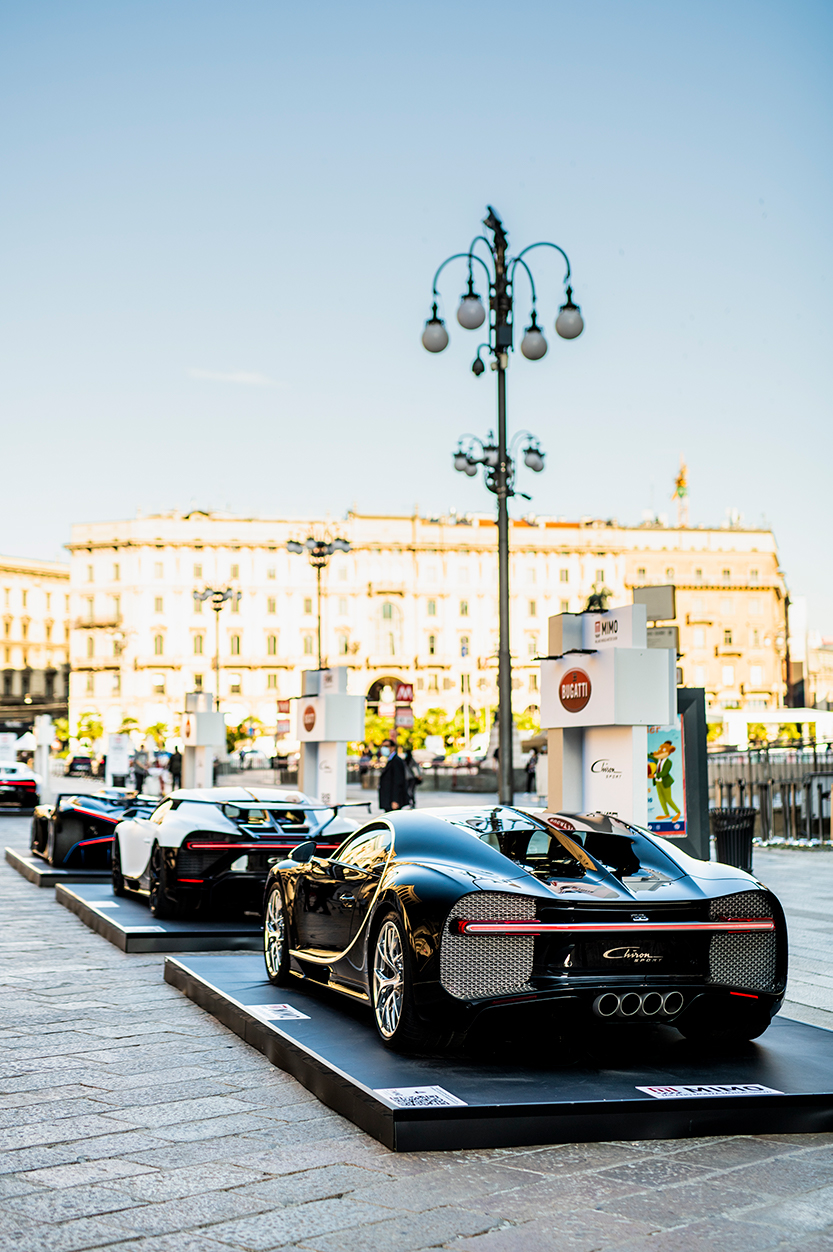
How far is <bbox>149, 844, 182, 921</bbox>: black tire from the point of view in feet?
38.4

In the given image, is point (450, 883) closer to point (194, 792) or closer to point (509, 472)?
point (194, 792)

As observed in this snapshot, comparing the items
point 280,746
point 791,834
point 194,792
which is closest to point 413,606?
point 280,746

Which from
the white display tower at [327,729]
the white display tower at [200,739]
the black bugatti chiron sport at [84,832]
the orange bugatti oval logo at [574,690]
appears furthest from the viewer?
the white display tower at [200,739]

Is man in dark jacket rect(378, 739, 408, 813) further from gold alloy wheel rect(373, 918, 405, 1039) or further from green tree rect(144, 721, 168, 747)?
green tree rect(144, 721, 168, 747)

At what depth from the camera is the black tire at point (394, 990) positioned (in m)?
5.84

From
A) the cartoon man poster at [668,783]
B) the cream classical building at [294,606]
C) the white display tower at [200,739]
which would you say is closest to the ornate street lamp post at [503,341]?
the cartoon man poster at [668,783]

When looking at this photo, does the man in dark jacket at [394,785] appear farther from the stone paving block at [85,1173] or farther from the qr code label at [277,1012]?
the stone paving block at [85,1173]

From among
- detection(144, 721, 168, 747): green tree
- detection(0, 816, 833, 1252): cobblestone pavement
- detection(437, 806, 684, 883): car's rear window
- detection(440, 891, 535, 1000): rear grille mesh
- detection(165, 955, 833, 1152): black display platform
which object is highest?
detection(144, 721, 168, 747): green tree

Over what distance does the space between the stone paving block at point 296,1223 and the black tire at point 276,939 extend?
371 centimetres

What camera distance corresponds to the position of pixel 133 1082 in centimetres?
614

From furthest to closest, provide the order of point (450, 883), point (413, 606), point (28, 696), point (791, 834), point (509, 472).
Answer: point (28, 696), point (413, 606), point (791, 834), point (509, 472), point (450, 883)

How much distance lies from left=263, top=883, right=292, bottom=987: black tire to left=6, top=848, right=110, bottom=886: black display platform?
799 cm

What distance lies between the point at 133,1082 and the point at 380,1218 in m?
2.21

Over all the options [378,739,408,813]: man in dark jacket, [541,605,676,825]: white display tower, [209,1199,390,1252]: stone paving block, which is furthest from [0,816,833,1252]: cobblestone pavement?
[378,739,408,813]: man in dark jacket
